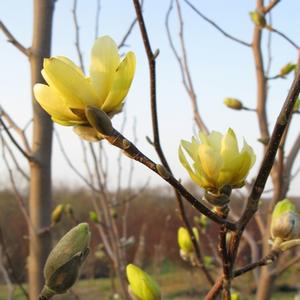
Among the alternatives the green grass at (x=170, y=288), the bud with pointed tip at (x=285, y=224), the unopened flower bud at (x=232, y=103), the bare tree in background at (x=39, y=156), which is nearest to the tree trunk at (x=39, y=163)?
the bare tree in background at (x=39, y=156)

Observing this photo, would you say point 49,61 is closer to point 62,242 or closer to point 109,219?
point 62,242

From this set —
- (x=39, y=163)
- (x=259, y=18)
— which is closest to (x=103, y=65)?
(x=39, y=163)

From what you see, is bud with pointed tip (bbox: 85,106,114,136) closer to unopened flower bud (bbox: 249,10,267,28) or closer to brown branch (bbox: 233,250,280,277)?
brown branch (bbox: 233,250,280,277)

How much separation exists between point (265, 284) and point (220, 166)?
88 centimetres

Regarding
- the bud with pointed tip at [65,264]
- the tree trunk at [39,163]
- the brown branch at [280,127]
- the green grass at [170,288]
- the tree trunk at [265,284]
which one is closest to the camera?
the brown branch at [280,127]

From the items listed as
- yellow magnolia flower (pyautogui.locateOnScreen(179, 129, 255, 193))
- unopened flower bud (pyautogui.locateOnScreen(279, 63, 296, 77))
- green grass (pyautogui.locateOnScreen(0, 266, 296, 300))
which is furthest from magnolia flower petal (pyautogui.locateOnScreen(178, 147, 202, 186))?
green grass (pyautogui.locateOnScreen(0, 266, 296, 300))

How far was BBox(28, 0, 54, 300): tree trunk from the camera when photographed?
1.05m

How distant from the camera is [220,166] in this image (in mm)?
475

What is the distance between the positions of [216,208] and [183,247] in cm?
53

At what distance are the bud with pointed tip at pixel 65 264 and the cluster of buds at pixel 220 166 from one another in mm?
145

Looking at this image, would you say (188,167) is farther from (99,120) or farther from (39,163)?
(39,163)

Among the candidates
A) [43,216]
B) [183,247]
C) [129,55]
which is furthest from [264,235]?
[129,55]

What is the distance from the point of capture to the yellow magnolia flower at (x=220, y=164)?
0.47 meters

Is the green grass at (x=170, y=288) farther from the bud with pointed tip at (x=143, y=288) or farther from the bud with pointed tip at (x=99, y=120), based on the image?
the bud with pointed tip at (x=99, y=120)
